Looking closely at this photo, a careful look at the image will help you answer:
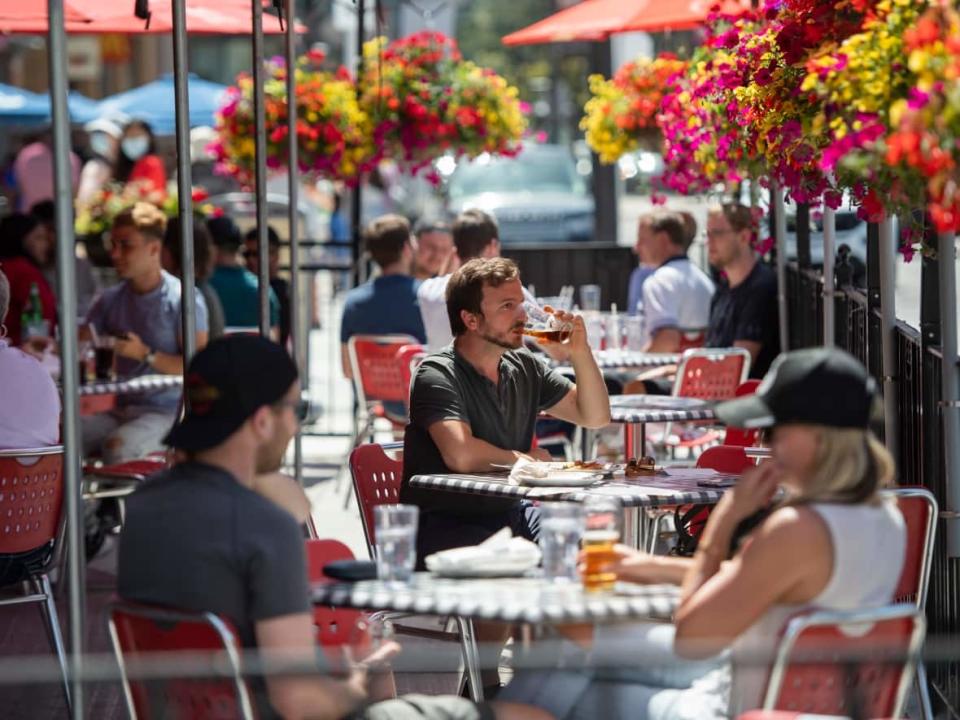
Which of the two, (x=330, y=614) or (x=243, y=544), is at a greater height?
(x=243, y=544)

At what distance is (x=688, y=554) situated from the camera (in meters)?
5.84

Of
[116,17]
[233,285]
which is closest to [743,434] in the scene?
[116,17]

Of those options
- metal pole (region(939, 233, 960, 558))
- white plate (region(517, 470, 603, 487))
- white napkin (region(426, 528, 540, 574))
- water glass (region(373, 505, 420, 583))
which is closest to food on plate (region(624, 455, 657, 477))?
white plate (region(517, 470, 603, 487))

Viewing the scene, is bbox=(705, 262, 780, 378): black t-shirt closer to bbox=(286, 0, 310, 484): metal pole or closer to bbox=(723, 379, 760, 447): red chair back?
bbox=(723, 379, 760, 447): red chair back

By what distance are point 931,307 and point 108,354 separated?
3.88 metres

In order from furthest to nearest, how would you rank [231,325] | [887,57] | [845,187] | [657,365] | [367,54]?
1. [367,54]
2. [231,325]
3. [657,365]
4. [845,187]
5. [887,57]

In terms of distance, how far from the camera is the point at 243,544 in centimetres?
344

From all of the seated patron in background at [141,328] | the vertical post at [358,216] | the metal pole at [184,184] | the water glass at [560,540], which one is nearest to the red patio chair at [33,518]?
the metal pole at [184,184]

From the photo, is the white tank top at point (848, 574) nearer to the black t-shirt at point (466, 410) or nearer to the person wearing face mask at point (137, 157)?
the black t-shirt at point (466, 410)

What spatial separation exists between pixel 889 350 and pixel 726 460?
2.52 ft

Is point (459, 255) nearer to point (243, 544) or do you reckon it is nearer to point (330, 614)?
point (330, 614)

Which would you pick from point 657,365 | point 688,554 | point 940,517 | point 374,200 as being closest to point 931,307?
point 940,517

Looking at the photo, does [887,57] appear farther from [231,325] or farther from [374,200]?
[374,200]

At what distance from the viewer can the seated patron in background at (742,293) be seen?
9250 millimetres
